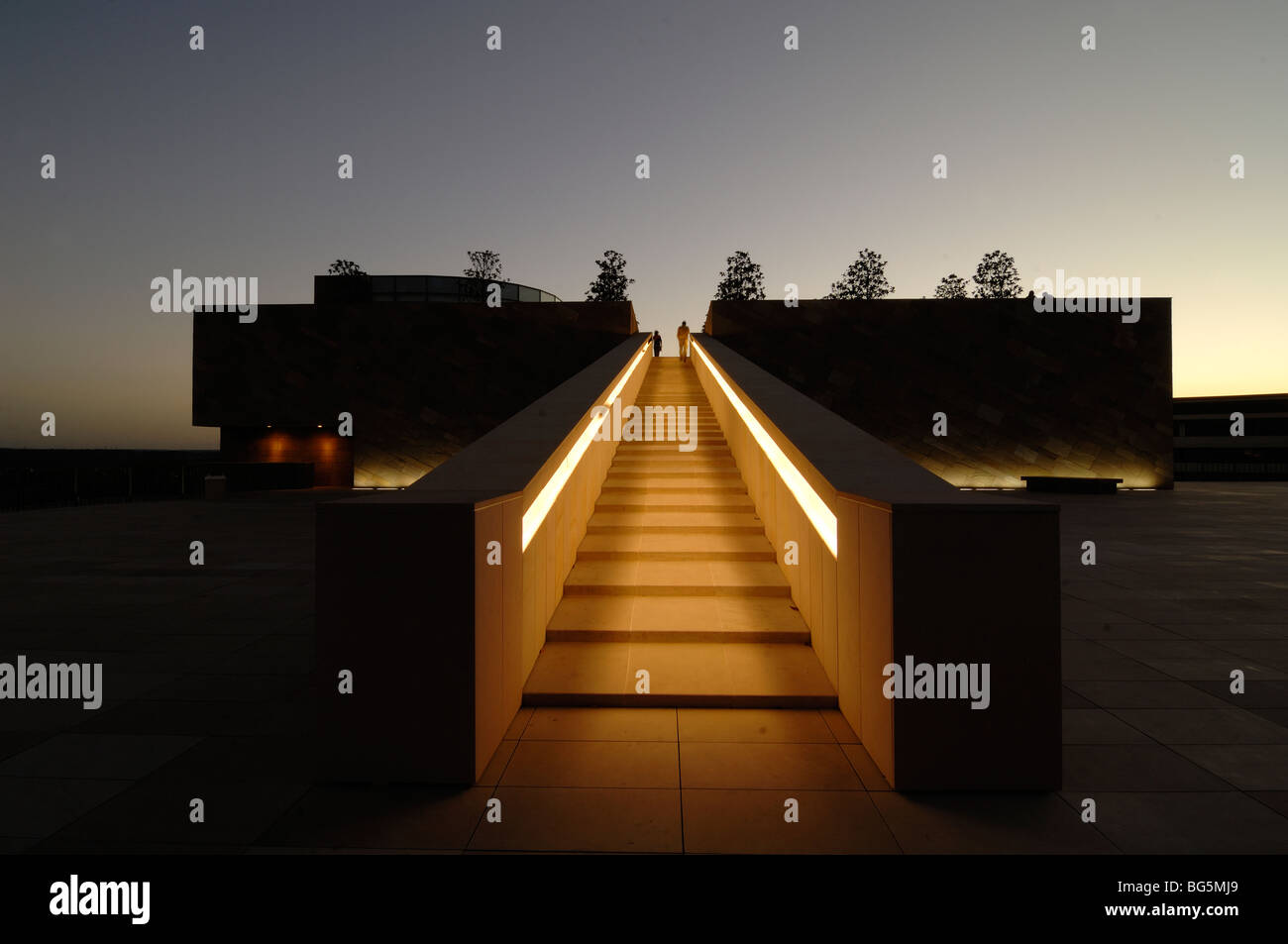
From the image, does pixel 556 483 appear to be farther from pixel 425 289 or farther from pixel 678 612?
pixel 425 289

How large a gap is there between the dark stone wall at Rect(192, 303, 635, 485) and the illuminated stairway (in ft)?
54.1

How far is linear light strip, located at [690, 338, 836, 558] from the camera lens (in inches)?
147

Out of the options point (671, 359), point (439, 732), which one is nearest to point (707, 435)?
point (439, 732)

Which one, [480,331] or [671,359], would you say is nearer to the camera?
[671,359]

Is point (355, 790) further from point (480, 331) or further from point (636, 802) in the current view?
point (480, 331)

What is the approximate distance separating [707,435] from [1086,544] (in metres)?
5.33

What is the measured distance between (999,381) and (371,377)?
21.9 m

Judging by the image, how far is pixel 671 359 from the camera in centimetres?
1906

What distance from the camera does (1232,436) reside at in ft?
185

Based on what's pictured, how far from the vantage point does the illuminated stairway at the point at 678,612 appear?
3674 mm

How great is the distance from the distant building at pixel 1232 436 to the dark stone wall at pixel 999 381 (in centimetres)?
3885
